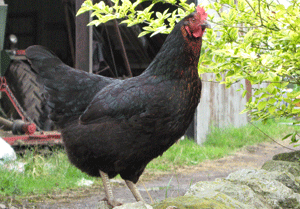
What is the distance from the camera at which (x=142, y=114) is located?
7.19 ft

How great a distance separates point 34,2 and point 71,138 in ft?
31.3

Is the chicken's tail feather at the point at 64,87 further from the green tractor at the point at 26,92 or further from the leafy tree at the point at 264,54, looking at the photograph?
the green tractor at the point at 26,92

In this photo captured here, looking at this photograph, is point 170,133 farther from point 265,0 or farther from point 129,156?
point 265,0

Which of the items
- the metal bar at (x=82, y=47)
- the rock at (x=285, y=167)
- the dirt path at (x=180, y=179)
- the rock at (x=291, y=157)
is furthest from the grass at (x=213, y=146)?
the metal bar at (x=82, y=47)

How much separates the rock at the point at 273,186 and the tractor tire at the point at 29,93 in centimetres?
464

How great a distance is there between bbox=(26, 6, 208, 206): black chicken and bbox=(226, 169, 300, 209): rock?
72cm

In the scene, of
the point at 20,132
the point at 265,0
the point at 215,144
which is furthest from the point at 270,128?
the point at 265,0

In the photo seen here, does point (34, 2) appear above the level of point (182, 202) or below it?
above

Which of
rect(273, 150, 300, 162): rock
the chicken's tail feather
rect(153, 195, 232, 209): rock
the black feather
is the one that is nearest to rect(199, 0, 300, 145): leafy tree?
the black feather

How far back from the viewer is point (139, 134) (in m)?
2.20

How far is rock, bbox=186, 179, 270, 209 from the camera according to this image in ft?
6.78

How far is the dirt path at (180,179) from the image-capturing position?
3412 mm

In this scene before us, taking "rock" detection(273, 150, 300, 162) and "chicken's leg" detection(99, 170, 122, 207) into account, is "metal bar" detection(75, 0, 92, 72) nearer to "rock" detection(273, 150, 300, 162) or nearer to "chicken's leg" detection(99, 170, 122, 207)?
"chicken's leg" detection(99, 170, 122, 207)

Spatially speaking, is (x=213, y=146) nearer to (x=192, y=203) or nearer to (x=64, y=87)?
(x=64, y=87)
